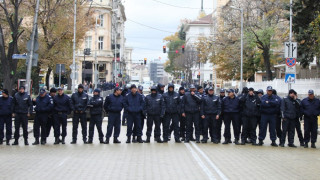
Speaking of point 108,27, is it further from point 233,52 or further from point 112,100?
A: point 112,100

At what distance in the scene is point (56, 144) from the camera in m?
16.8

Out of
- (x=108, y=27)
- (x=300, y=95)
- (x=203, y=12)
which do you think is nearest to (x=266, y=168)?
(x=300, y=95)

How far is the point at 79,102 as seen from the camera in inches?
673

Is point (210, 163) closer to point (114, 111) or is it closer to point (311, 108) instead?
point (114, 111)

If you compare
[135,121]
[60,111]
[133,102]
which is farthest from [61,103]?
[135,121]

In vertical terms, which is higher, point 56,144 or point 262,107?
point 262,107

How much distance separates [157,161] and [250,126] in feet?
19.3

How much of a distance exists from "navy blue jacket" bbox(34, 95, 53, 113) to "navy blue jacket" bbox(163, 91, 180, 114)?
155 inches

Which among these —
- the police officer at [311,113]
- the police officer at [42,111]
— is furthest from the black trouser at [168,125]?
the police officer at [311,113]

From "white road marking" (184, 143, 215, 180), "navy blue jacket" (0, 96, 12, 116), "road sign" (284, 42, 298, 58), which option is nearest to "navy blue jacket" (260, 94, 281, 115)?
"white road marking" (184, 143, 215, 180)

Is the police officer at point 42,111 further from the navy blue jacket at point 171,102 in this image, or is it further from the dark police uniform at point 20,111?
the navy blue jacket at point 171,102

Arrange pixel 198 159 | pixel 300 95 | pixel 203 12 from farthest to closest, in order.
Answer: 1. pixel 203 12
2. pixel 300 95
3. pixel 198 159

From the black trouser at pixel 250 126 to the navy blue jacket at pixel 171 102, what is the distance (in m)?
2.37

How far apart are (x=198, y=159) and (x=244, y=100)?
206 inches
